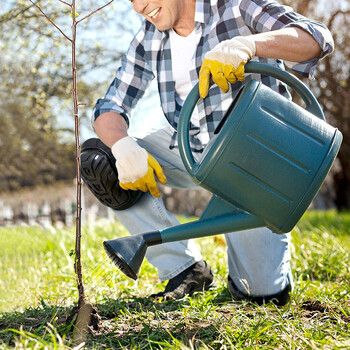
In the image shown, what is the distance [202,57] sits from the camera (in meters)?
1.91

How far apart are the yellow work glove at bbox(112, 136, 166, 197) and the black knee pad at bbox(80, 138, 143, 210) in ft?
0.21

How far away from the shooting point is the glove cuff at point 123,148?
1.78 meters

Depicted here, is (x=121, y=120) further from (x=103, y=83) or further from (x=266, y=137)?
(x=103, y=83)

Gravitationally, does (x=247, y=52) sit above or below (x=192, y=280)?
above

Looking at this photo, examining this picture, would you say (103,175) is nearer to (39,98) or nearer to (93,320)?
(93,320)

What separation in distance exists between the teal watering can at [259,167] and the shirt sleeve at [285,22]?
1.15ft

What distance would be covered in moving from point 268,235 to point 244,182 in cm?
61

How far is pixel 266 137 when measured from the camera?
136cm

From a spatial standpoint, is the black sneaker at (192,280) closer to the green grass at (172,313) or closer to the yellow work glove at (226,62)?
the green grass at (172,313)

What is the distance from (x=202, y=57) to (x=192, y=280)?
3.15 feet

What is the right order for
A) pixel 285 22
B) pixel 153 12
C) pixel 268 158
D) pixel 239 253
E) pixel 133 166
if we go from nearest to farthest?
pixel 268 158 → pixel 285 22 → pixel 133 166 → pixel 153 12 → pixel 239 253

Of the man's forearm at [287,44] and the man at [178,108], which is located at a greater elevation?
the man's forearm at [287,44]

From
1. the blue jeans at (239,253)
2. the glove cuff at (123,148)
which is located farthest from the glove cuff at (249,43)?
the blue jeans at (239,253)

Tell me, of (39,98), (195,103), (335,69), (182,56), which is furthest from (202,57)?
(335,69)
